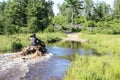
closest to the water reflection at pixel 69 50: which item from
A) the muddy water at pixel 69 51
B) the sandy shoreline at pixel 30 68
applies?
the muddy water at pixel 69 51

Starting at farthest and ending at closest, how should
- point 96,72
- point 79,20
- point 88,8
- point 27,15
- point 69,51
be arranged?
point 88,8 < point 79,20 < point 27,15 < point 69,51 < point 96,72

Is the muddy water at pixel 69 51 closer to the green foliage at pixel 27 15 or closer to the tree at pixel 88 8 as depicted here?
the green foliage at pixel 27 15

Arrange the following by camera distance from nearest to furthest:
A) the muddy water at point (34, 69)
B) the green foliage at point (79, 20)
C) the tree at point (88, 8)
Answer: the muddy water at point (34, 69) < the green foliage at point (79, 20) < the tree at point (88, 8)

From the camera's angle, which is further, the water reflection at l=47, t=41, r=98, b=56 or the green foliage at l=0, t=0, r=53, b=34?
the green foliage at l=0, t=0, r=53, b=34

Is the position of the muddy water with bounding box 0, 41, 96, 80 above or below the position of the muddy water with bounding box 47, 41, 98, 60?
above

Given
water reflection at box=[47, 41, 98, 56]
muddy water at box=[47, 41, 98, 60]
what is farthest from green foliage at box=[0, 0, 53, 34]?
muddy water at box=[47, 41, 98, 60]

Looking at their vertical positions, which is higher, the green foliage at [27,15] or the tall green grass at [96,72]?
the green foliage at [27,15]

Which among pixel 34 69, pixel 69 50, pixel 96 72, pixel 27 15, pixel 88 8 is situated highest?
pixel 88 8

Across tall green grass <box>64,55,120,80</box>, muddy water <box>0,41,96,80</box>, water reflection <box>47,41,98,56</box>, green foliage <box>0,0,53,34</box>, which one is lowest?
water reflection <box>47,41,98,56</box>

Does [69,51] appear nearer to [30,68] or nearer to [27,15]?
[30,68]

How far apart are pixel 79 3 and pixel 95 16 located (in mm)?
11177

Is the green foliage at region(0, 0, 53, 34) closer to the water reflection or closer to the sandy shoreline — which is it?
the water reflection

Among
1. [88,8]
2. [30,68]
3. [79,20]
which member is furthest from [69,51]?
[88,8]

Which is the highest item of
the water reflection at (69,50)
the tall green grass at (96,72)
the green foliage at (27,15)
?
the green foliage at (27,15)
